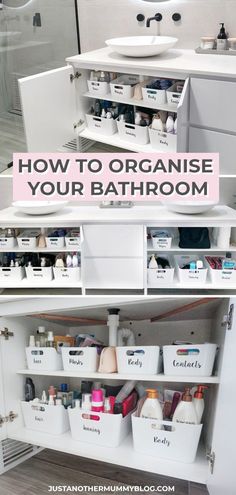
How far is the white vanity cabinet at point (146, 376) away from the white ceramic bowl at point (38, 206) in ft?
1.11

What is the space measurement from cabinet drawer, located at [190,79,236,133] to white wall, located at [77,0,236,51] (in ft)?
2.42

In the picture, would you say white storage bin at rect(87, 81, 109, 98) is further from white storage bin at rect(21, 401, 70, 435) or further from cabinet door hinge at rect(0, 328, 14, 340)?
white storage bin at rect(21, 401, 70, 435)

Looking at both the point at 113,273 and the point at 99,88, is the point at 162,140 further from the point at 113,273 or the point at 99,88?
the point at 113,273

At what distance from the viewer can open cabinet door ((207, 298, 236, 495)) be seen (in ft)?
4.70

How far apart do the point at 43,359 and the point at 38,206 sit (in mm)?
613

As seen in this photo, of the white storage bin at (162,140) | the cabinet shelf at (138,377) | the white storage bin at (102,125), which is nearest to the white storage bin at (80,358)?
the cabinet shelf at (138,377)

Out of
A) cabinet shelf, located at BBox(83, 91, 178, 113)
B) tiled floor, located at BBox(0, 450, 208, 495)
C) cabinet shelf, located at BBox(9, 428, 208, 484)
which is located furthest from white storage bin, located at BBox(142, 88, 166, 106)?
tiled floor, located at BBox(0, 450, 208, 495)

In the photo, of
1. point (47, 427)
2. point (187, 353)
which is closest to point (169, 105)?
point (187, 353)

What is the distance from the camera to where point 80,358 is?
6.56 feet

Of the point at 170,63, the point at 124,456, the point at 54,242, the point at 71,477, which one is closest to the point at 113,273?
the point at 54,242

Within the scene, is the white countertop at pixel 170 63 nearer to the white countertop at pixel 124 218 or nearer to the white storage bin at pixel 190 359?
the white countertop at pixel 124 218

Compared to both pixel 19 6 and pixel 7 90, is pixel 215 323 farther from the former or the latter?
pixel 19 6

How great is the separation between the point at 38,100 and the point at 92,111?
806mm

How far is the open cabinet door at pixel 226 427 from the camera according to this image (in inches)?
56.4
